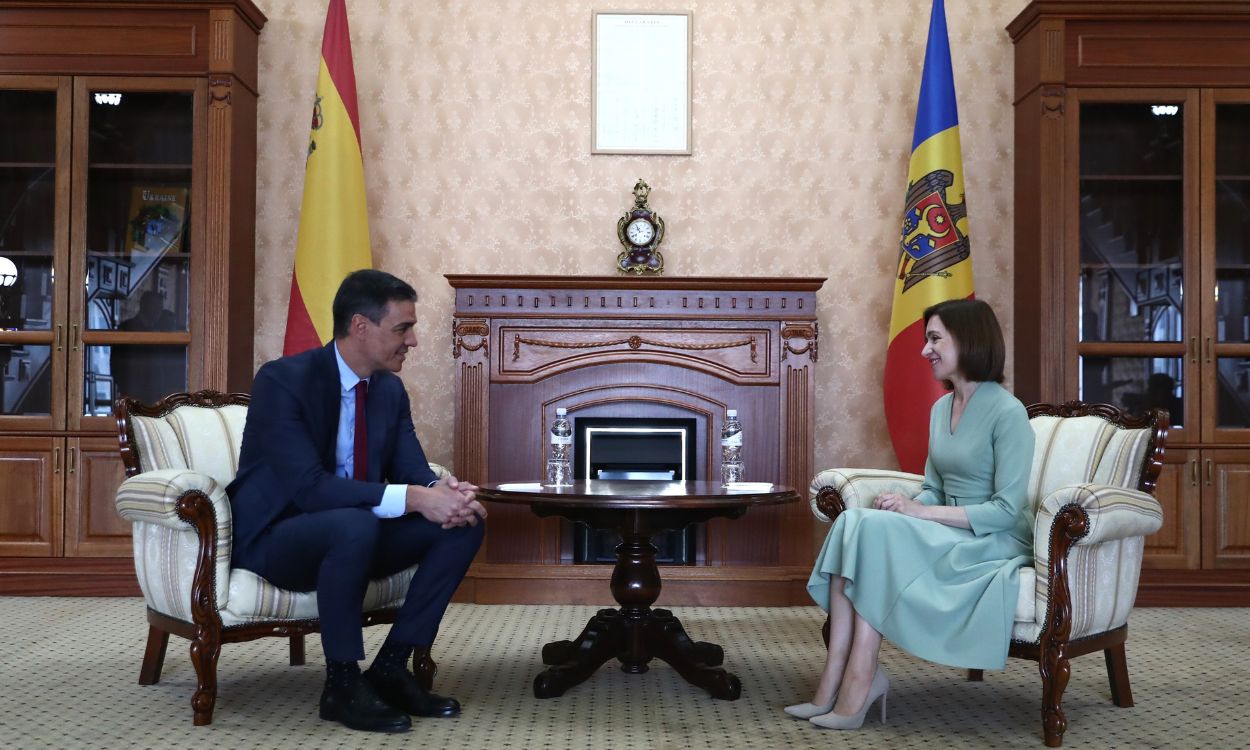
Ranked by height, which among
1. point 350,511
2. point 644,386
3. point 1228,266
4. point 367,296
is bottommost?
point 350,511

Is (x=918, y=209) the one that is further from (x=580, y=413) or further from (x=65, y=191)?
(x=65, y=191)

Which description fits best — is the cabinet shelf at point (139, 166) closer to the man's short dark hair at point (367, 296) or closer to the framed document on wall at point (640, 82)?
the framed document on wall at point (640, 82)

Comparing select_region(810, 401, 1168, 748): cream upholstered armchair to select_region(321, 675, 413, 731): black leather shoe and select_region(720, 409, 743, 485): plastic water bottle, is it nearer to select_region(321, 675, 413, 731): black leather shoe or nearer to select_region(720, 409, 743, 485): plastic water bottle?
select_region(720, 409, 743, 485): plastic water bottle

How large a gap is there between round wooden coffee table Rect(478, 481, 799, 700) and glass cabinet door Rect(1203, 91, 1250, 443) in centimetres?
266

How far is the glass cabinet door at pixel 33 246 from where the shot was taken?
16.2 feet

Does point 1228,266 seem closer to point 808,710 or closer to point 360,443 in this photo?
point 808,710

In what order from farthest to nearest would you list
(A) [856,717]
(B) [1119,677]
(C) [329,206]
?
(C) [329,206], (B) [1119,677], (A) [856,717]

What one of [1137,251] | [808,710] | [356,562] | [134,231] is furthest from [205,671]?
[1137,251]

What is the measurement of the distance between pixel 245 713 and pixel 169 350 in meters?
2.52

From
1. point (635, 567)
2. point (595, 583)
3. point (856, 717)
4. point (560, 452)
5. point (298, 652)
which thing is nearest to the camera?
point (856, 717)

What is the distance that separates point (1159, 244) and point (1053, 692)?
9.85 feet

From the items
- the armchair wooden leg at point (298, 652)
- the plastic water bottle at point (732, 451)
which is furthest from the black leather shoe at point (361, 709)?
the plastic water bottle at point (732, 451)

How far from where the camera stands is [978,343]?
2.99m

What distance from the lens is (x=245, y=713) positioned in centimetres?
293
